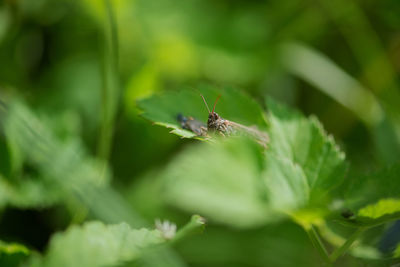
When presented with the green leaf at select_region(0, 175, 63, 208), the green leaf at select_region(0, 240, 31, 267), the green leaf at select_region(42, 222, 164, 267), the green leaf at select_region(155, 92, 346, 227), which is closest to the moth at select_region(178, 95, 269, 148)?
the green leaf at select_region(155, 92, 346, 227)

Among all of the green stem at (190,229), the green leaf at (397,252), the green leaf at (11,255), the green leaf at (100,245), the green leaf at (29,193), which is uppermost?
the green leaf at (29,193)

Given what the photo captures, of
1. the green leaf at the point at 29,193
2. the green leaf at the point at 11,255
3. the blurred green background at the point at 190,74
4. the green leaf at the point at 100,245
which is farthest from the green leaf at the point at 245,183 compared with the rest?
the blurred green background at the point at 190,74

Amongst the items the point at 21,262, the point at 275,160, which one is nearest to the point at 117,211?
the point at 21,262

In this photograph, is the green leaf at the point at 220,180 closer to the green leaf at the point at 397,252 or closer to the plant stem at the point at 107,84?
the green leaf at the point at 397,252

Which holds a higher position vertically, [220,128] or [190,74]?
[190,74]

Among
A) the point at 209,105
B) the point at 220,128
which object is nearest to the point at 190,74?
the point at 209,105

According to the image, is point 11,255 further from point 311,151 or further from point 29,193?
point 311,151

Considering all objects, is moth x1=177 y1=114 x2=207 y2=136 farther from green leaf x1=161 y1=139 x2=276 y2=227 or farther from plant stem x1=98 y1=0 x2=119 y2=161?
plant stem x1=98 y1=0 x2=119 y2=161
